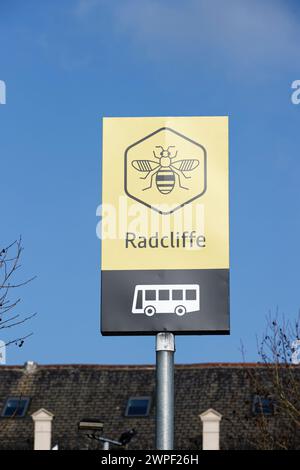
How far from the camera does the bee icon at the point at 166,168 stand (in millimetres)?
6355

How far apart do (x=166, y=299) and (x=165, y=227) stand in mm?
363

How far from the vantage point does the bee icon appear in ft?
20.9

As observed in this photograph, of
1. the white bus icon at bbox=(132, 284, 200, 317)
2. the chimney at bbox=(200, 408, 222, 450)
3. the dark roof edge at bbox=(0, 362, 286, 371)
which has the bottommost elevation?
the white bus icon at bbox=(132, 284, 200, 317)

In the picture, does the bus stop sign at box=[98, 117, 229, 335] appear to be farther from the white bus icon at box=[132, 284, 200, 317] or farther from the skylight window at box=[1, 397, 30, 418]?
the skylight window at box=[1, 397, 30, 418]

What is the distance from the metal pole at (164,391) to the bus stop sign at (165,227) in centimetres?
10

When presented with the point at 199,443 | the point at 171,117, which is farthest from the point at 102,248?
the point at 199,443

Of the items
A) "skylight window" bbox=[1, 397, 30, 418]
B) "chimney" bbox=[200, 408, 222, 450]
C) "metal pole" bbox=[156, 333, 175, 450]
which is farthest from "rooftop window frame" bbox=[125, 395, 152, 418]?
"metal pole" bbox=[156, 333, 175, 450]

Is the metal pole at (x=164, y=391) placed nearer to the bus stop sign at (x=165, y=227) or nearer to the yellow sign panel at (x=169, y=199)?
the bus stop sign at (x=165, y=227)

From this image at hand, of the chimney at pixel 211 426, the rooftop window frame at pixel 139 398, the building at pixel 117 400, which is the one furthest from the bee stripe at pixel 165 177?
the rooftop window frame at pixel 139 398

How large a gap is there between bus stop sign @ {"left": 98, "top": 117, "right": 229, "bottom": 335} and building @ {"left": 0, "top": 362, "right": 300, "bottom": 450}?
133ft

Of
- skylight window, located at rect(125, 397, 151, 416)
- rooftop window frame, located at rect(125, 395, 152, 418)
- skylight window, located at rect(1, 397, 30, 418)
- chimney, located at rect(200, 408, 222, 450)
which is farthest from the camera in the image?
skylight window, located at rect(1, 397, 30, 418)

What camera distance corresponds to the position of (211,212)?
20.8ft
